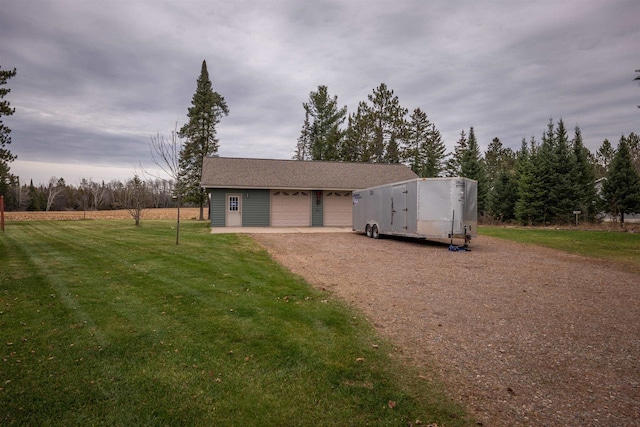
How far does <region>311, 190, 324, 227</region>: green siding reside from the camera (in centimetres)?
2205

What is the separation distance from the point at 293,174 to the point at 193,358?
19.7 m

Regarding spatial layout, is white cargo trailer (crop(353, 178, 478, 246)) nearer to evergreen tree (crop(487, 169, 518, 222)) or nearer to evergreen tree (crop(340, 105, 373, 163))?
evergreen tree (crop(487, 169, 518, 222))

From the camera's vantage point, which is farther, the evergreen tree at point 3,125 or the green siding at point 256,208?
the green siding at point 256,208

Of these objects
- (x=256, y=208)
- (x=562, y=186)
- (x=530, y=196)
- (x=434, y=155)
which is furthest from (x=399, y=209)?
(x=434, y=155)

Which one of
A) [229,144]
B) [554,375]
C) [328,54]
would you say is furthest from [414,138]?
[554,375]

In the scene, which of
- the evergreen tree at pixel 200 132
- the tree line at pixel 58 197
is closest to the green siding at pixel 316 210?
the evergreen tree at pixel 200 132

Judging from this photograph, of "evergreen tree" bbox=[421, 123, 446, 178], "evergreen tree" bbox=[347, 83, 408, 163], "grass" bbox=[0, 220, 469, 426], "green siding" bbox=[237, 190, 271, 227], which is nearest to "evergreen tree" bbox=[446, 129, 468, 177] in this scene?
"evergreen tree" bbox=[421, 123, 446, 178]

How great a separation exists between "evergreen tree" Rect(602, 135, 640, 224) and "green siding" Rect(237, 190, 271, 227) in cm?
2656

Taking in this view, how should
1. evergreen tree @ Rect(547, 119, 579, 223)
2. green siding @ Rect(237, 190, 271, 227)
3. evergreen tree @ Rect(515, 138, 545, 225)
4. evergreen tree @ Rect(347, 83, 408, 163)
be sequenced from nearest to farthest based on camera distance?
green siding @ Rect(237, 190, 271, 227), evergreen tree @ Rect(547, 119, 579, 223), evergreen tree @ Rect(515, 138, 545, 225), evergreen tree @ Rect(347, 83, 408, 163)

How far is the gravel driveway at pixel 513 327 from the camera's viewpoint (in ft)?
9.55

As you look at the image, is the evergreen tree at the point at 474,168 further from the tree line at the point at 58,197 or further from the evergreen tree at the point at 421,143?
the tree line at the point at 58,197

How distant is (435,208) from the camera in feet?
40.9

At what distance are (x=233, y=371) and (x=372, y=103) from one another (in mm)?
37327

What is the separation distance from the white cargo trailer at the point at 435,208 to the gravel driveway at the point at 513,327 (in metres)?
2.43
